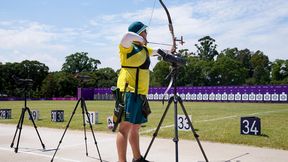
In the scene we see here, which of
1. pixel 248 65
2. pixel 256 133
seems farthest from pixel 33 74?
pixel 256 133

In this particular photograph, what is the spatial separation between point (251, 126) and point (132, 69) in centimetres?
531

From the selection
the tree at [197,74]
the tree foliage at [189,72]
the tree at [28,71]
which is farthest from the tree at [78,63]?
the tree at [197,74]

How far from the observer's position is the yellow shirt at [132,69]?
5.43 m

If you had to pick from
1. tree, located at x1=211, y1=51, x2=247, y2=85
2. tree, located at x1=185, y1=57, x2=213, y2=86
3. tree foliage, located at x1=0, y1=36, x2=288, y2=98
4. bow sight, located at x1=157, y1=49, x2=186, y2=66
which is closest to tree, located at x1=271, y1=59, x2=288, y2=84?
tree foliage, located at x1=0, y1=36, x2=288, y2=98

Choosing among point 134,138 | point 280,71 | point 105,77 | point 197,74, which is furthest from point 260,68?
point 134,138

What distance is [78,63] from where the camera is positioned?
394 feet

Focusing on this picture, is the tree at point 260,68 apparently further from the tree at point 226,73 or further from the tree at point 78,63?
the tree at point 78,63

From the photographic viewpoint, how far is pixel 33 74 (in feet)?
332

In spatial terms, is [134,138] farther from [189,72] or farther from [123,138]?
[189,72]

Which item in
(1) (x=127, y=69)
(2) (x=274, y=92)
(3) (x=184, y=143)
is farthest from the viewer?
(2) (x=274, y=92)

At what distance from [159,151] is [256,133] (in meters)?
3.23

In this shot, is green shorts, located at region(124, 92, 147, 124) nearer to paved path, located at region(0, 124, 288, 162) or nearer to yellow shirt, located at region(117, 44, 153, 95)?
yellow shirt, located at region(117, 44, 153, 95)

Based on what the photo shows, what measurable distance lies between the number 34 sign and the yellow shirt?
194 inches

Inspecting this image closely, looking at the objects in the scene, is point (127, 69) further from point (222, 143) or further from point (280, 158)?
point (222, 143)
